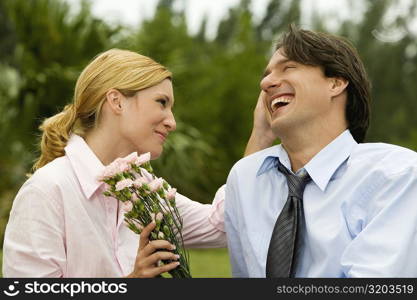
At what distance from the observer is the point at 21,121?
11211 mm

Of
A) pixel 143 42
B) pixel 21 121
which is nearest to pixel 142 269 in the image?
pixel 21 121

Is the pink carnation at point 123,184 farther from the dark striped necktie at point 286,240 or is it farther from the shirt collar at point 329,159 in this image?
the shirt collar at point 329,159

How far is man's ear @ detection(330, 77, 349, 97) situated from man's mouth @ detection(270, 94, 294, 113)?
6.2 inches

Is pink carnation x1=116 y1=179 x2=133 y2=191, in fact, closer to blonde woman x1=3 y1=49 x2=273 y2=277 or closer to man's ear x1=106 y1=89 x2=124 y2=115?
blonde woman x1=3 y1=49 x2=273 y2=277

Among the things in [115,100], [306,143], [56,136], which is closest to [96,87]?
[115,100]

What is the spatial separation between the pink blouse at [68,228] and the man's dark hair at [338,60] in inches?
35.7

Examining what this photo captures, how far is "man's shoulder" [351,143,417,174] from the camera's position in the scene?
8.55 feet

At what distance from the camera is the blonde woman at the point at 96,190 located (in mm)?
2801

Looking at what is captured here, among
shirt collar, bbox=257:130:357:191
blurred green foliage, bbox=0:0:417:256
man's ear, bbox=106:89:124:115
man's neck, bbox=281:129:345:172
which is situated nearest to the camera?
shirt collar, bbox=257:130:357:191

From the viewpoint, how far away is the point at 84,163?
9.91ft

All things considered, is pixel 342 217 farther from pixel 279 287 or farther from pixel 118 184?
pixel 118 184

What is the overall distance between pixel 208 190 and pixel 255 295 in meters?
11.0

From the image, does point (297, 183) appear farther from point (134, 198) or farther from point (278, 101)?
point (134, 198)

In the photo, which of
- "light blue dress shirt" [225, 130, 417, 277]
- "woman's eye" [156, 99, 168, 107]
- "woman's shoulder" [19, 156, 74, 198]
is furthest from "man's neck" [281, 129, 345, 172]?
"woman's shoulder" [19, 156, 74, 198]
